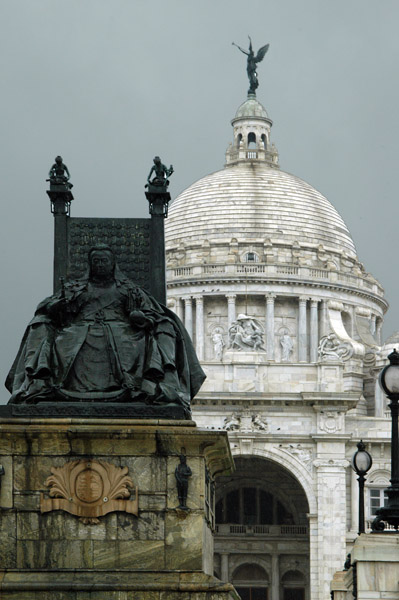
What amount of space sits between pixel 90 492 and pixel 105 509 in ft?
0.77

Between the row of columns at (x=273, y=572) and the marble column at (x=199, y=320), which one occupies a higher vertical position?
the marble column at (x=199, y=320)

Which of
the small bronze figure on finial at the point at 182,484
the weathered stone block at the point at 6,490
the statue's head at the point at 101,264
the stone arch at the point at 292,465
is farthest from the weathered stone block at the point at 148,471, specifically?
the stone arch at the point at 292,465

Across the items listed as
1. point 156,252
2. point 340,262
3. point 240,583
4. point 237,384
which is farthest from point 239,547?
point 156,252

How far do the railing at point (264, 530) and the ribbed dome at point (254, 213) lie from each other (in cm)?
2800

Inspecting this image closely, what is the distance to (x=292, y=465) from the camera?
7050cm

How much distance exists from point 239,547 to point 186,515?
5850 centimetres

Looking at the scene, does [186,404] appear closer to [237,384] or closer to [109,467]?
[109,467]

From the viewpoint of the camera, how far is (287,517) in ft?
252

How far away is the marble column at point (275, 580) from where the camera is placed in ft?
242

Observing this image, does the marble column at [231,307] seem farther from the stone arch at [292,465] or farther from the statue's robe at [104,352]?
the statue's robe at [104,352]

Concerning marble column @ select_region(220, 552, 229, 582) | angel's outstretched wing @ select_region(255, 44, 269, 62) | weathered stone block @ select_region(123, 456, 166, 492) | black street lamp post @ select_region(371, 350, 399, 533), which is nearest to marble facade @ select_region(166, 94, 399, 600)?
marble column @ select_region(220, 552, 229, 582)

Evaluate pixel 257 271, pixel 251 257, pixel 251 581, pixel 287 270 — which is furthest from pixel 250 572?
pixel 251 257

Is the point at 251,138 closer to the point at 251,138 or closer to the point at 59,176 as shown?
the point at 251,138

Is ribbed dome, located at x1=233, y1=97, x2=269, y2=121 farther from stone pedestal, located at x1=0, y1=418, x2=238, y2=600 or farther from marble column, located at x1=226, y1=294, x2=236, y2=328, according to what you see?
stone pedestal, located at x1=0, y1=418, x2=238, y2=600
